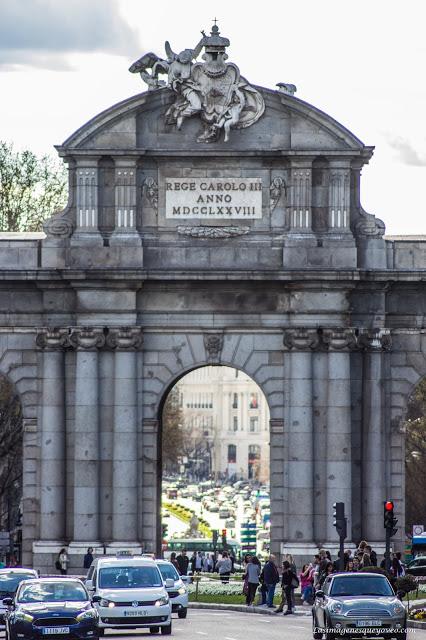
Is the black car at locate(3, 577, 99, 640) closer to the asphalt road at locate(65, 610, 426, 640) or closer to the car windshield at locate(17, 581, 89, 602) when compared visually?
the car windshield at locate(17, 581, 89, 602)

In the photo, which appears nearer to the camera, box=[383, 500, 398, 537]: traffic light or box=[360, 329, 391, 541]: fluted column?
box=[383, 500, 398, 537]: traffic light

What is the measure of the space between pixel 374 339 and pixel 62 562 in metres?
13.7

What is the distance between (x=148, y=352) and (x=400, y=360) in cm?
917

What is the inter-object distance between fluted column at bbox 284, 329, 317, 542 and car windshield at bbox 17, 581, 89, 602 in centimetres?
2287

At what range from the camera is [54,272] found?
7806 cm

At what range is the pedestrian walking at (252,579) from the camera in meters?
73.1

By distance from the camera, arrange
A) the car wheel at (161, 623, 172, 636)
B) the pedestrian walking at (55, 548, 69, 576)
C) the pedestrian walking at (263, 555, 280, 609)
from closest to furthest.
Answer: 1. the car wheel at (161, 623, 172, 636)
2. the pedestrian walking at (263, 555, 280, 609)
3. the pedestrian walking at (55, 548, 69, 576)

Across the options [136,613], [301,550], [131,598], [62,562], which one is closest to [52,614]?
[136,613]

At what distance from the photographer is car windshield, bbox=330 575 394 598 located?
5612 cm

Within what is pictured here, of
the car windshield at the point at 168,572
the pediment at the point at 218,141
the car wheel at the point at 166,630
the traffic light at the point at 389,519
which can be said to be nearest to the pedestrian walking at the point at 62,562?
the car windshield at the point at 168,572

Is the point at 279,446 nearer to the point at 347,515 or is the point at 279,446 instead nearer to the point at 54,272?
the point at 347,515

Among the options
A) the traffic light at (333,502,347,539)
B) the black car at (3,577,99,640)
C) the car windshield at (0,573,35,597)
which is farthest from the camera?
the traffic light at (333,502,347,539)

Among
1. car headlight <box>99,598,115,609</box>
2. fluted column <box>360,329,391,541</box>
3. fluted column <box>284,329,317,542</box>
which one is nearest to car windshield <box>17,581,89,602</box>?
car headlight <box>99,598,115,609</box>

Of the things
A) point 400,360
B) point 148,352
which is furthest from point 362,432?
point 148,352
